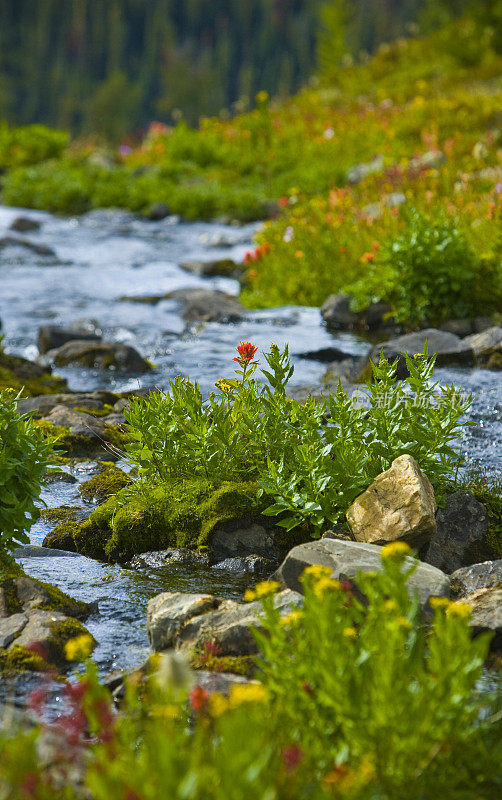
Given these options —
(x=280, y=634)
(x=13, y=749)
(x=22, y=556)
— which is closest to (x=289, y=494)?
(x=22, y=556)

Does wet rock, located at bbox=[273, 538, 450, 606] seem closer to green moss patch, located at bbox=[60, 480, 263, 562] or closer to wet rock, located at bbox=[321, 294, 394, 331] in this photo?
green moss patch, located at bbox=[60, 480, 263, 562]

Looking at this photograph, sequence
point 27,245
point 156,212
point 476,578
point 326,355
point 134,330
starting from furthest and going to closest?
1. point 156,212
2. point 27,245
3. point 134,330
4. point 326,355
5. point 476,578

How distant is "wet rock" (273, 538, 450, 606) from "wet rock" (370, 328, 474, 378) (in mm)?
3499

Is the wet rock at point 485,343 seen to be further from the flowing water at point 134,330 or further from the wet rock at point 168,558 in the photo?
the wet rock at point 168,558

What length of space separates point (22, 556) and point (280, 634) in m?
2.51

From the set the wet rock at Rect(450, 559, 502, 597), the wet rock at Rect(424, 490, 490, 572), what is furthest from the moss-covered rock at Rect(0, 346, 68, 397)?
the wet rock at Rect(450, 559, 502, 597)

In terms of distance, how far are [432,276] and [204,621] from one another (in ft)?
19.7

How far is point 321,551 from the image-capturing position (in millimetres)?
4055

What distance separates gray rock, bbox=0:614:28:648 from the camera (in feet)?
12.2

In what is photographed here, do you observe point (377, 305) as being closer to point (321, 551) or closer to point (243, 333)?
point (243, 333)

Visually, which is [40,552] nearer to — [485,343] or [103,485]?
[103,485]

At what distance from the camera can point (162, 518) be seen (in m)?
4.94

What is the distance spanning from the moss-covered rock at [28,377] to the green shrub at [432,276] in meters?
3.56

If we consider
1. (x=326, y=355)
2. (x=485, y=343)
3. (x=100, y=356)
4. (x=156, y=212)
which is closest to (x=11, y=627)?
(x=100, y=356)
